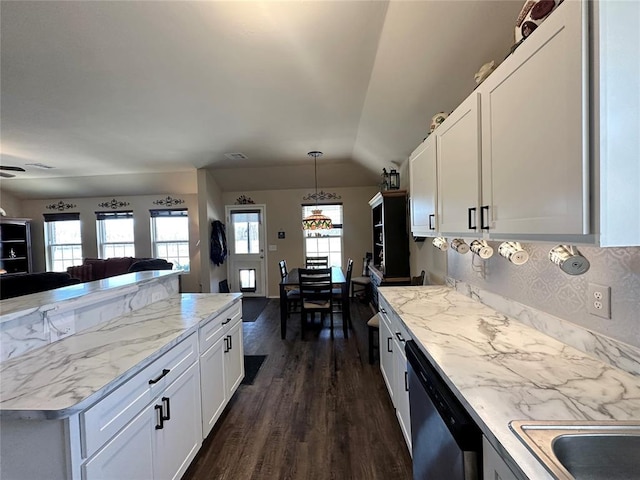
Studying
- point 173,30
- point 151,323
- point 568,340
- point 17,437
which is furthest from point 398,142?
point 17,437

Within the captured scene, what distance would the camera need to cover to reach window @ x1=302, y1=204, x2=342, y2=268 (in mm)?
6414

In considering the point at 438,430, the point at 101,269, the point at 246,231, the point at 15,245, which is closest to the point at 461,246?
the point at 438,430

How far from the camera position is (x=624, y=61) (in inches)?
29.1

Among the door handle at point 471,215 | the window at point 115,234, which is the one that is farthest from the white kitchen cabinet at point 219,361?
the window at point 115,234

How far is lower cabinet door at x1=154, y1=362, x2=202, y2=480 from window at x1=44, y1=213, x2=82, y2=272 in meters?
7.02

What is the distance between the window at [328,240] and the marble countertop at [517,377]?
4.73m

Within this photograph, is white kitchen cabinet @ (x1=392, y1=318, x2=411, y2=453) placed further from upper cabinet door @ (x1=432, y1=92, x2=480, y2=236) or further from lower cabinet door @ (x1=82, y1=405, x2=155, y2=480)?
lower cabinet door @ (x1=82, y1=405, x2=155, y2=480)

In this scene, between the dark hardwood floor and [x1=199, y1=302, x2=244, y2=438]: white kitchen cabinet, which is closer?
the dark hardwood floor

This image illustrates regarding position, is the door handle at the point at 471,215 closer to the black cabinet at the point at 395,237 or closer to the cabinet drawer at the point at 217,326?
the cabinet drawer at the point at 217,326

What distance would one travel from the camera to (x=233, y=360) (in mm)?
2389

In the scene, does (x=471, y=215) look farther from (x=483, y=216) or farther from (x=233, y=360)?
(x=233, y=360)

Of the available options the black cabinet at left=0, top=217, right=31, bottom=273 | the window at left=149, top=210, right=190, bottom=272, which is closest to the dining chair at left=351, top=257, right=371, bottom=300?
the window at left=149, top=210, right=190, bottom=272

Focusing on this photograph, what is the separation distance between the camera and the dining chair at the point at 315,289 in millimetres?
3775

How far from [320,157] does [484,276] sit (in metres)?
3.74
